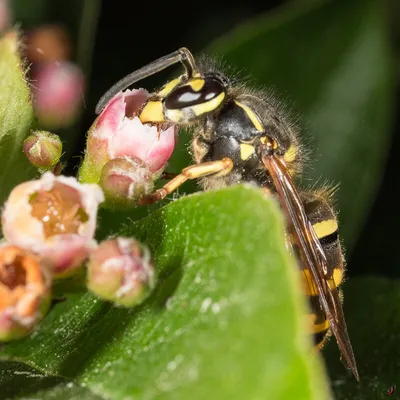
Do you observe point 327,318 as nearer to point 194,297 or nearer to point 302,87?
point 194,297

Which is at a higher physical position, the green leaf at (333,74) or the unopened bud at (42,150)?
the unopened bud at (42,150)

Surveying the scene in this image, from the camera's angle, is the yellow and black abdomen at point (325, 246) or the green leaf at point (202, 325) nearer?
the green leaf at point (202, 325)

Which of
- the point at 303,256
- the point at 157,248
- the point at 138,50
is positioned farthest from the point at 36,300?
the point at 138,50

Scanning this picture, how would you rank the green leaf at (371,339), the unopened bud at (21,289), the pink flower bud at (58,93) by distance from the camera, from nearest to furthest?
the unopened bud at (21,289) < the green leaf at (371,339) < the pink flower bud at (58,93)

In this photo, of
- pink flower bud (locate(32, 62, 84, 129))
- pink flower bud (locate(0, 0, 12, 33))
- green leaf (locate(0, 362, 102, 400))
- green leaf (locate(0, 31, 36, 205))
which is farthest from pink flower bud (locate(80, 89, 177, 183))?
pink flower bud (locate(0, 0, 12, 33))

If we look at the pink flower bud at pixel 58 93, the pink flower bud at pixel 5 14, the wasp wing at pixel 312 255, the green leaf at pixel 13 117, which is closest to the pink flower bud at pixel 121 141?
the green leaf at pixel 13 117

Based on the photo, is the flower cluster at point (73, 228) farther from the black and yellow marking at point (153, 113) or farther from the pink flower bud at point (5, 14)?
the pink flower bud at point (5, 14)

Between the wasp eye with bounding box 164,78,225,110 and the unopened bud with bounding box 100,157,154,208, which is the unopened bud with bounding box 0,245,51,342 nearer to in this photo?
the unopened bud with bounding box 100,157,154,208
